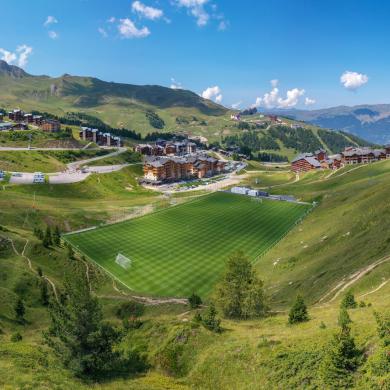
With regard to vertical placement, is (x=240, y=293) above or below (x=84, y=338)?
below

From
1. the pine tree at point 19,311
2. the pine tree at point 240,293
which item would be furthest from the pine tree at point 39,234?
the pine tree at point 240,293

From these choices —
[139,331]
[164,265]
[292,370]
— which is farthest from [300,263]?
[292,370]

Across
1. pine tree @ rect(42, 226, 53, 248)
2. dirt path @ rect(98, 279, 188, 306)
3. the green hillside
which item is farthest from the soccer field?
pine tree @ rect(42, 226, 53, 248)

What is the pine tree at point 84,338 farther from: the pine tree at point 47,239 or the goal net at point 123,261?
the goal net at point 123,261

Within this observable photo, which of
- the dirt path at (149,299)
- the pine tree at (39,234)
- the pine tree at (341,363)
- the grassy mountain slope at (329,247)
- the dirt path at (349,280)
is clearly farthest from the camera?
the pine tree at (39,234)

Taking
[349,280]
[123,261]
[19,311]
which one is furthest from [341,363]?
[123,261]

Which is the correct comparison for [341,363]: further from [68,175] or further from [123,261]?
[68,175]
